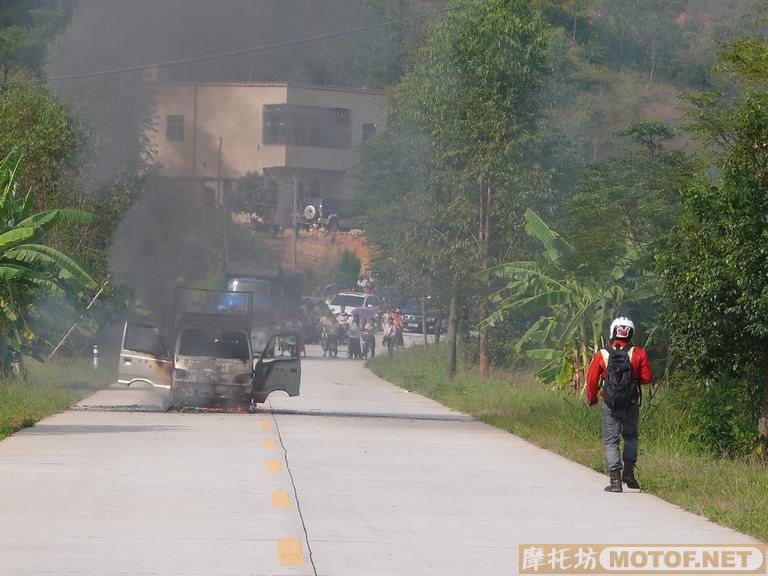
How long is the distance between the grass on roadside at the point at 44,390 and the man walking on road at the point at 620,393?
8.61 meters

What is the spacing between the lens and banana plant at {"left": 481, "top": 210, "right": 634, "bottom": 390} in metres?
28.6

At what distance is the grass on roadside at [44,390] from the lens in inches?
883

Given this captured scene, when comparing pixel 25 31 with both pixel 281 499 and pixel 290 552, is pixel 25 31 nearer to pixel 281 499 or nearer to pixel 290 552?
pixel 281 499

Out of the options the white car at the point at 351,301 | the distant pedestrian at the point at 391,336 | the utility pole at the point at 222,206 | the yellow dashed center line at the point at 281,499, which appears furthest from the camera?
the white car at the point at 351,301

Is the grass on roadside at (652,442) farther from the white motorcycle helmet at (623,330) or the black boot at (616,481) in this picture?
the white motorcycle helmet at (623,330)

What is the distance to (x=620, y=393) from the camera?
14.8 meters

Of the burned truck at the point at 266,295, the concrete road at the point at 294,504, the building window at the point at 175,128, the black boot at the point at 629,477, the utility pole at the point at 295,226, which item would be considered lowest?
the concrete road at the point at 294,504

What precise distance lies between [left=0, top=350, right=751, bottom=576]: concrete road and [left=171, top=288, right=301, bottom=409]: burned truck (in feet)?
13.1

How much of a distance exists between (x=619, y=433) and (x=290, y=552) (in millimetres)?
5541

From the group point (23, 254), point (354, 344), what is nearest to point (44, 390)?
point (23, 254)

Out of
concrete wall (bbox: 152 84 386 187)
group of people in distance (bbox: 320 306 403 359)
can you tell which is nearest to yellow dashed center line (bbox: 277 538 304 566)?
concrete wall (bbox: 152 84 386 187)

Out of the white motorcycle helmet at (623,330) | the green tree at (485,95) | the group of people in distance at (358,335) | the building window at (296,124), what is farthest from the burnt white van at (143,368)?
the group of people in distance at (358,335)

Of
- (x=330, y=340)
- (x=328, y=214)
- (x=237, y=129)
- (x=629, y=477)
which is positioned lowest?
(x=629, y=477)

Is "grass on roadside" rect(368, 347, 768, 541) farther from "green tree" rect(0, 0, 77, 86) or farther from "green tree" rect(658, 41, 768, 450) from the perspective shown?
"green tree" rect(0, 0, 77, 86)
